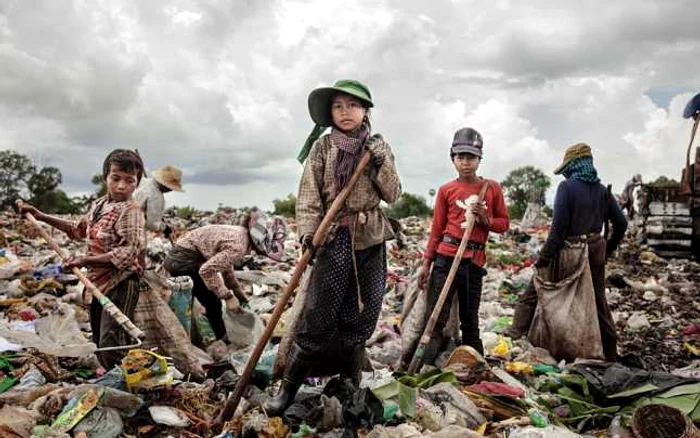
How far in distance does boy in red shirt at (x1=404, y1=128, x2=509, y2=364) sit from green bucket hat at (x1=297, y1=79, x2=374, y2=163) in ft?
3.85

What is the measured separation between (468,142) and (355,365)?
1.69 meters

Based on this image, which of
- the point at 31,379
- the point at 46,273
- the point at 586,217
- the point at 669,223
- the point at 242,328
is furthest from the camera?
the point at 669,223

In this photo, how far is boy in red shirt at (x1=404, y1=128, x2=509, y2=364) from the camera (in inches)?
160

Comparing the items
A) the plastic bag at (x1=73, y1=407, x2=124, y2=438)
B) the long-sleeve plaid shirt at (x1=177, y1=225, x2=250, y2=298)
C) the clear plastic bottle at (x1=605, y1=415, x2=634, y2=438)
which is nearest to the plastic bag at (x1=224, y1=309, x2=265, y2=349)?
the long-sleeve plaid shirt at (x1=177, y1=225, x2=250, y2=298)

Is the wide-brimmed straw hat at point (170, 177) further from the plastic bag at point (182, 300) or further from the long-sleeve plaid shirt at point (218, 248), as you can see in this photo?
the plastic bag at point (182, 300)

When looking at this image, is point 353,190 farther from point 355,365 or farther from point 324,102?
point 355,365

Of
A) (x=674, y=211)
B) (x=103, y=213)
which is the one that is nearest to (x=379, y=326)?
(x=103, y=213)

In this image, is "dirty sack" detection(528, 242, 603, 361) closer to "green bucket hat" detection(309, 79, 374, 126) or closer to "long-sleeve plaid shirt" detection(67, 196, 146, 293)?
"green bucket hat" detection(309, 79, 374, 126)

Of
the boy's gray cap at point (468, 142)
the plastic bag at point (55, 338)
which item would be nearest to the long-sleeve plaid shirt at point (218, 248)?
the plastic bag at point (55, 338)

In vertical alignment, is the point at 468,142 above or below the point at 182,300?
above

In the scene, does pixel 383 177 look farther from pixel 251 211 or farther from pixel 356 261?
pixel 251 211

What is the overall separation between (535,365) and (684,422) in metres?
1.43

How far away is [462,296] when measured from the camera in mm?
4160

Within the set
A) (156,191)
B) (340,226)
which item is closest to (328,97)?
(340,226)
